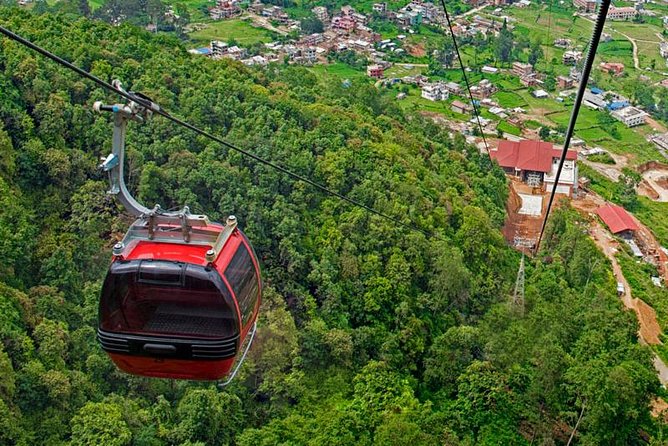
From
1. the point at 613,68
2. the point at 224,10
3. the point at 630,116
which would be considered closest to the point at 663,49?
the point at 613,68

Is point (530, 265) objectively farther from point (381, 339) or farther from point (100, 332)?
point (100, 332)

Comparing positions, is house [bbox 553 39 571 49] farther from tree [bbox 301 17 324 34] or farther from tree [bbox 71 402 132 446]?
tree [bbox 71 402 132 446]

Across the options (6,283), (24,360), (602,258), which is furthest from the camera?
(602,258)

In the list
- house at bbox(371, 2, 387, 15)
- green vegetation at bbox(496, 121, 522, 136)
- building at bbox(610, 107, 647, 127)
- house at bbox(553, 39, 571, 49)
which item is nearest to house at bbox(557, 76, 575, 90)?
building at bbox(610, 107, 647, 127)

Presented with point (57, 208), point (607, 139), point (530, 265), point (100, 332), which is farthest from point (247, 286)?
point (607, 139)

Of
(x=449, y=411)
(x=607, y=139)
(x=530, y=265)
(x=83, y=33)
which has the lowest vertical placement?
(x=607, y=139)

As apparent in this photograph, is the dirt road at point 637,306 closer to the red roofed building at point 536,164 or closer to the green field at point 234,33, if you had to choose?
the red roofed building at point 536,164

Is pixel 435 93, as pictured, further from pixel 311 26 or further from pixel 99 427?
pixel 99 427
